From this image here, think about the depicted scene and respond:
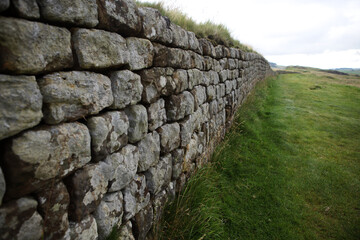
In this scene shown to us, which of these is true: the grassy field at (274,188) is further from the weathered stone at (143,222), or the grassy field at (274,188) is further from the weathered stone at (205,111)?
the weathered stone at (205,111)

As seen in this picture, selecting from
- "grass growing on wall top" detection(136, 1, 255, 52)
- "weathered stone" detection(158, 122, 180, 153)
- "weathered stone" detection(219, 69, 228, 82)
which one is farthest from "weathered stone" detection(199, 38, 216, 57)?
"weathered stone" detection(158, 122, 180, 153)

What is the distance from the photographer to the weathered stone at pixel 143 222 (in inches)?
78.3

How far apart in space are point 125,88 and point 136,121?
1.02ft

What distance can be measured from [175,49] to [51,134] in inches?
70.7

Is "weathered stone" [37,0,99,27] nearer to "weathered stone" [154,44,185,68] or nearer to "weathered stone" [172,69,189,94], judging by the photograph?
"weathered stone" [154,44,185,68]

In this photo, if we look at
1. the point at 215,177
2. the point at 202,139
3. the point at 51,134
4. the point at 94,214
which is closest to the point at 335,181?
the point at 215,177

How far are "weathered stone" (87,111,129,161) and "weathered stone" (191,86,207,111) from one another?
166 centimetres

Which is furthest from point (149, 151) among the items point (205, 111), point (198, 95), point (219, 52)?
point (219, 52)

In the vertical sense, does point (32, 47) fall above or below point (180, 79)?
above

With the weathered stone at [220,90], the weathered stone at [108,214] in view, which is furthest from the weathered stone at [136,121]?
the weathered stone at [220,90]

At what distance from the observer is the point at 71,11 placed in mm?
1253

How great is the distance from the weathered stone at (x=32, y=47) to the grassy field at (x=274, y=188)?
5.93 ft

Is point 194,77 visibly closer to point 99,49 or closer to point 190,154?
point 190,154

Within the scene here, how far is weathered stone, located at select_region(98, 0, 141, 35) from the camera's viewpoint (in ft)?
4.92
